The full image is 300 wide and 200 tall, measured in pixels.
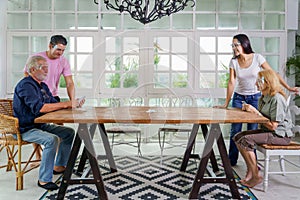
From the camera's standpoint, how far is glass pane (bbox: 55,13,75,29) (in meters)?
5.16

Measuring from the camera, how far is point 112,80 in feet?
17.0

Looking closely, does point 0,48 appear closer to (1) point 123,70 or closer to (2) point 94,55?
(2) point 94,55

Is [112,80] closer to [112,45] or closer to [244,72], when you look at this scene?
[112,45]

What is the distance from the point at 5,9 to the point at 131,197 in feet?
12.3

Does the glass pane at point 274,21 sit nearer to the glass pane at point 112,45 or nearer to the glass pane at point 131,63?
the glass pane at point 131,63

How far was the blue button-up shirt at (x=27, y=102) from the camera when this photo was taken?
2.99m

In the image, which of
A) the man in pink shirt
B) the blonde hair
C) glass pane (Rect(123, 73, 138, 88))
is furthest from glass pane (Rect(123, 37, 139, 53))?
the blonde hair

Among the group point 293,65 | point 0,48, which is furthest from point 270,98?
point 0,48

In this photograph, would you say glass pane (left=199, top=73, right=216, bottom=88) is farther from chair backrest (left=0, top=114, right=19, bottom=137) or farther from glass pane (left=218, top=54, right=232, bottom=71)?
chair backrest (left=0, top=114, right=19, bottom=137)

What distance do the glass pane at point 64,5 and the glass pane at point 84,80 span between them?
3.40 feet

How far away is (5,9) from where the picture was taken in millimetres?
5113

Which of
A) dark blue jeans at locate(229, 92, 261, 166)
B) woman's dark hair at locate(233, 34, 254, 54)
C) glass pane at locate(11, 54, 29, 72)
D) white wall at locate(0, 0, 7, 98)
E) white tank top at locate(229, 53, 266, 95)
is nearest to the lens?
woman's dark hair at locate(233, 34, 254, 54)

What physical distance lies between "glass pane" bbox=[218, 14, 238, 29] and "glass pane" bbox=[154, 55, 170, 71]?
3.09ft

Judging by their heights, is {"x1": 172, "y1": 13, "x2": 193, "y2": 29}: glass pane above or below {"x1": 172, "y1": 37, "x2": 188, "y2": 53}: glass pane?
above
